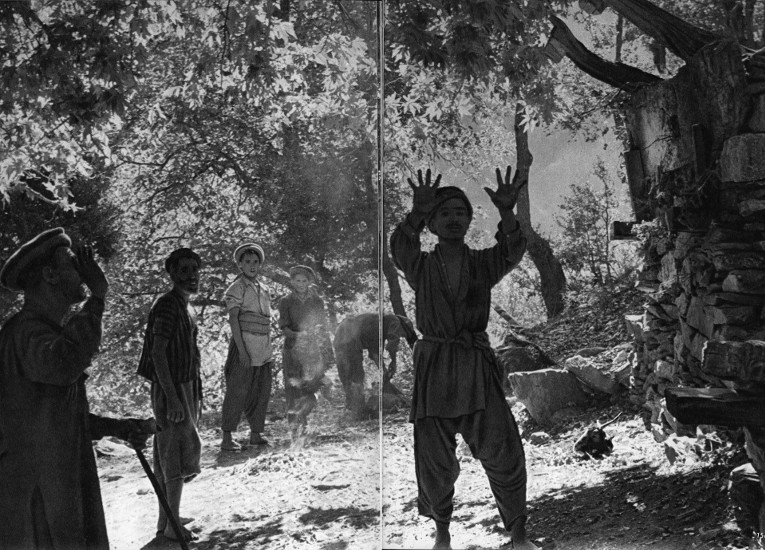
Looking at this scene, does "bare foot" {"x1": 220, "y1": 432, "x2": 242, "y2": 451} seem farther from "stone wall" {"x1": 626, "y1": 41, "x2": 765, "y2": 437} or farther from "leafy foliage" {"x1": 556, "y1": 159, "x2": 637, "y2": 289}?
"leafy foliage" {"x1": 556, "y1": 159, "x2": 637, "y2": 289}

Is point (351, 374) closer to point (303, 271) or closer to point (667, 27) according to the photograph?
point (303, 271)

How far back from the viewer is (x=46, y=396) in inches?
160

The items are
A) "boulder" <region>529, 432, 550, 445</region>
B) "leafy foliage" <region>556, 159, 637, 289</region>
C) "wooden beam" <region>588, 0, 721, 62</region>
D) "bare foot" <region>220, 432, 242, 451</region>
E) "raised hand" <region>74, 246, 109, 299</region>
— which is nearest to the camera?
"raised hand" <region>74, 246, 109, 299</region>

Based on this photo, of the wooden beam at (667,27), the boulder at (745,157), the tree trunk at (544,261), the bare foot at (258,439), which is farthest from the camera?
the tree trunk at (544,261)

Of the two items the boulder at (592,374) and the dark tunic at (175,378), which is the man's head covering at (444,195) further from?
the boulder at (592,374)

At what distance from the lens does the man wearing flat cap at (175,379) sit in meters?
4.50

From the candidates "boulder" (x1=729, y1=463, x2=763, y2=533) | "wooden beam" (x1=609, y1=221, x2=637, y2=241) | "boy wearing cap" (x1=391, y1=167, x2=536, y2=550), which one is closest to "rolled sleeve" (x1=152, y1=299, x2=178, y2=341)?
"boy wearing cap" (x1=391, y1=167, x2=536, y2=550)

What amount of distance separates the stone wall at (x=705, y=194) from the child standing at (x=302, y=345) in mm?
2542

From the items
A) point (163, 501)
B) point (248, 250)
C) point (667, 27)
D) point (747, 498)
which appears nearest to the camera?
point (163, 501)

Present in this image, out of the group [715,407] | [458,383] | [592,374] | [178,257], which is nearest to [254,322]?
[178,257]

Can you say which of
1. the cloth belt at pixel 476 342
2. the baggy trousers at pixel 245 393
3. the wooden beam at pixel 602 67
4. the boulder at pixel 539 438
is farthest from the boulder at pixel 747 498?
the wooden beam at pixel 602 67

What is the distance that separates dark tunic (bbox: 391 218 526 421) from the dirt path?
2.17ft

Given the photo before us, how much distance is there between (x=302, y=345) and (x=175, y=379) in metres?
0.73

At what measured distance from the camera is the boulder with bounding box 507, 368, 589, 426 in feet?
28.2
